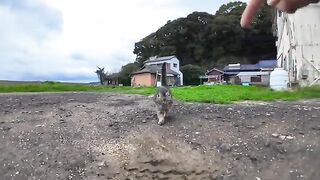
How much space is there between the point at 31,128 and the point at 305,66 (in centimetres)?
978

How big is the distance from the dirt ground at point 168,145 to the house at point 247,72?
92.1ft

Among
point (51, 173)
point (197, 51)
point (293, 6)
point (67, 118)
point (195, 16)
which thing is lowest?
point (51, 173)

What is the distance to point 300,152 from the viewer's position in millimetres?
6289

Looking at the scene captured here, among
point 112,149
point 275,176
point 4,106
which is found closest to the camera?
point 275,176

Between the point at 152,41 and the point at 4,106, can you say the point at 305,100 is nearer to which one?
the point at 4,106

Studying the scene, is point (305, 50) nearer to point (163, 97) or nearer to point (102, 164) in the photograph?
point (163, 97)

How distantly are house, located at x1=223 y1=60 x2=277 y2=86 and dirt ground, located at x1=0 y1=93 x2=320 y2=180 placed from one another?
2808 cm

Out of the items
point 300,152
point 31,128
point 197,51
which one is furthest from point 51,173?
point 197,51

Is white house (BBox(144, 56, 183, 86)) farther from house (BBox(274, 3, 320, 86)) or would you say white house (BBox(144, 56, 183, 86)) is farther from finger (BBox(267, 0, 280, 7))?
finger (BBox(267, 0, 280, 7))

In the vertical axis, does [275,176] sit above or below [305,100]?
below

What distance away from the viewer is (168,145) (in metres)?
6.76

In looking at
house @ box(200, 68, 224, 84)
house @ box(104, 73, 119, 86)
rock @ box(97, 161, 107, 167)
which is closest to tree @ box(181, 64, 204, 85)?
house @ box(200, 68, 224, 84)

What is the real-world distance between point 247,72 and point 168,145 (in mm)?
33334

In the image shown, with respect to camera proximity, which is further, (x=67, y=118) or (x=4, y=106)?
(x=4, y=106)
